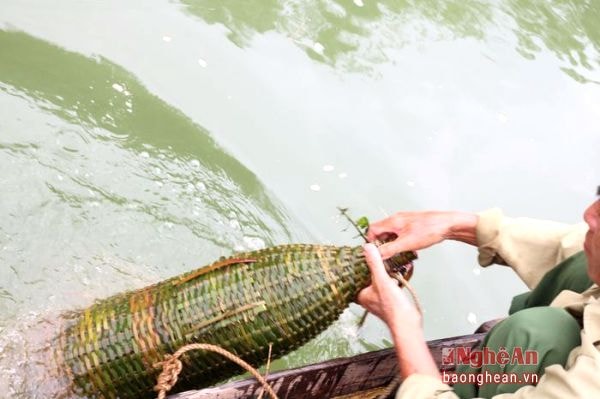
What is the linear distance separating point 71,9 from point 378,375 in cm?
323

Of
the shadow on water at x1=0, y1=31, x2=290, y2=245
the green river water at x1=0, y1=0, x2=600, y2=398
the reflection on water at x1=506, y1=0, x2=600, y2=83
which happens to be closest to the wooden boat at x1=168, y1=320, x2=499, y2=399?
the green river water at x1=0, y1=0, x2=600, y2=398

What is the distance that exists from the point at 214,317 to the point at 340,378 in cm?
61

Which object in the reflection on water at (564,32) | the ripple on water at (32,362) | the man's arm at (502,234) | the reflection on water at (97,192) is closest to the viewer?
the ripple on water at (32,362)

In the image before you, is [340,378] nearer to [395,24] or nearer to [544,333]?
[544,333]

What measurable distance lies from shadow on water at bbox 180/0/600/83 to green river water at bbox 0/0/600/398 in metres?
0.02

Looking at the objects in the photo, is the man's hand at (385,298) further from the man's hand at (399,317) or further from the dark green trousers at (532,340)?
the dark green trousers at (532,340)

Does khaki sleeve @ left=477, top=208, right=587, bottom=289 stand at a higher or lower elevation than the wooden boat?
higher

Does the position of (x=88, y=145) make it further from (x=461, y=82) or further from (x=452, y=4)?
(x=452, y=4)

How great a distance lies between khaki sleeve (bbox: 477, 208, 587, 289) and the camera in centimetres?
244

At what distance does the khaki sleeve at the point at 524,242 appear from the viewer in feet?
8.02

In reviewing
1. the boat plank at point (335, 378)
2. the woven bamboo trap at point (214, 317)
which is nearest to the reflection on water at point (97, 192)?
the woven bamboo trap at point (214, 317)

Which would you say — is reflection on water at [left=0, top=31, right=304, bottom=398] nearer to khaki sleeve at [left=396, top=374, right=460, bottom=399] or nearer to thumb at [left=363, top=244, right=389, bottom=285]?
thumb at [left=363, top=244, right=389, bottom=285]

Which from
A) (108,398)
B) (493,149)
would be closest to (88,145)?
(108,398)

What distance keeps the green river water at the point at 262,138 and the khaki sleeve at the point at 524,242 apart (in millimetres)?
1265
